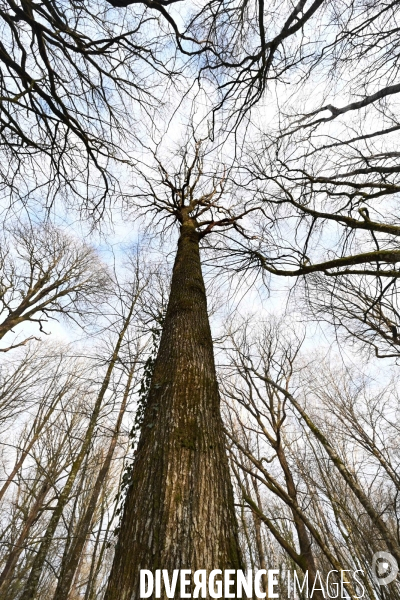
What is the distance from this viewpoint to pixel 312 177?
12.9ft

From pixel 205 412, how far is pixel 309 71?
3.69 meters

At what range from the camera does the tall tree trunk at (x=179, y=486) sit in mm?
1001

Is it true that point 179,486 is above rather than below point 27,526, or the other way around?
below

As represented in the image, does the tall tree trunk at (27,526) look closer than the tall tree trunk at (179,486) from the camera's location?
No

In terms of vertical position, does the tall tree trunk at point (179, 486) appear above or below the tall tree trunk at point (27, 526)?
below

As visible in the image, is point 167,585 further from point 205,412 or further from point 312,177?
point 312,177

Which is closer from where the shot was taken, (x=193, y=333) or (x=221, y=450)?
(x=221, y=450)

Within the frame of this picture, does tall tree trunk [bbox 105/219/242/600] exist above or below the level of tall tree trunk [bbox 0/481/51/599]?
below

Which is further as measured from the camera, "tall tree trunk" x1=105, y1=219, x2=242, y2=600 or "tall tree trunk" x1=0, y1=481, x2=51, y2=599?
"tall tree trunk" x1=0, y1=481, x2=51, y2=599

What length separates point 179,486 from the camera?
3.95ft

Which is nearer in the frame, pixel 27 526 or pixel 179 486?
pixel 179 486

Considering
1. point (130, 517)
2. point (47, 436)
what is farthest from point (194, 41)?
point (47, 436)

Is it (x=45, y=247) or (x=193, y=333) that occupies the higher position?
(x=45, y=247)

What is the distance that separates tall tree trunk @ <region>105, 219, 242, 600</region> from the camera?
3.29 feet
